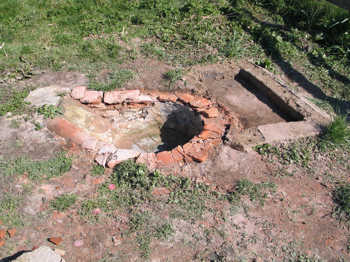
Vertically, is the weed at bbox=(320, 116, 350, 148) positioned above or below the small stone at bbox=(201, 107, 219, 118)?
above

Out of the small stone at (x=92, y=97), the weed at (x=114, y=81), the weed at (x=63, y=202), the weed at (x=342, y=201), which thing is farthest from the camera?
the weed at (x=114, y=81)

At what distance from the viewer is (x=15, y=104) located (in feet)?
16.4

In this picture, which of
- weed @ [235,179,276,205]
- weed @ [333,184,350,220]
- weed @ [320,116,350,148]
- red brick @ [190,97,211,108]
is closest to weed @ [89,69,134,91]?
red brick @ [190,97,211,108]

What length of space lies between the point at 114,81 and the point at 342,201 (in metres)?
3.60

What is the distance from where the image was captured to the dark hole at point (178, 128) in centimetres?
538

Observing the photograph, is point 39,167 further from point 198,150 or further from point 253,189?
point 253,189

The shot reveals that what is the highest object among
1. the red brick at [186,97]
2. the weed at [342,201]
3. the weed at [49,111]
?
the weed at [342,201]

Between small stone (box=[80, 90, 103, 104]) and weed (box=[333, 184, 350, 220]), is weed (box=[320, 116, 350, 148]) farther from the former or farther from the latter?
small stone (box=[80, 90, 103, 104])

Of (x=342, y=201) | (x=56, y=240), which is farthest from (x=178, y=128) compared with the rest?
(x=56, y=240)

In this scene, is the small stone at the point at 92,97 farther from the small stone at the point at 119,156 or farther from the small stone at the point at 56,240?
the small stone at the point at 56,240

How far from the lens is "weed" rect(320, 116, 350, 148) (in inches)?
184

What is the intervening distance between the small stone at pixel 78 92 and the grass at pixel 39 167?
4.09 ft

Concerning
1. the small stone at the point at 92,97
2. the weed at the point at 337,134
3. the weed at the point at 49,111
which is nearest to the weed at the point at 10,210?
the weed at the point at 49,111

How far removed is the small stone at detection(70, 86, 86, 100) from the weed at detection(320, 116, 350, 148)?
3399mm
